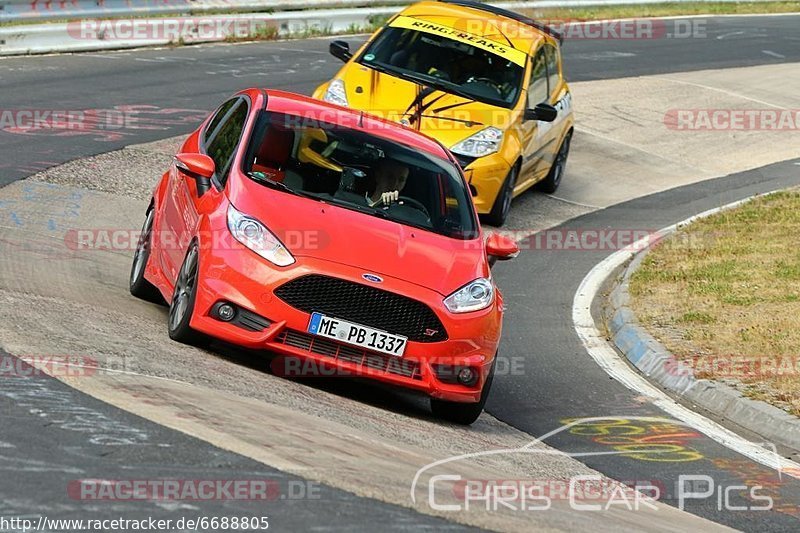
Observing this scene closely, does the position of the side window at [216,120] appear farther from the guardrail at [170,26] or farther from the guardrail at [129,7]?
the guardrail at [129,7]

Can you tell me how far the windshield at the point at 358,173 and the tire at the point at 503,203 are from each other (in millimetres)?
5407

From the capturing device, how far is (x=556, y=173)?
18.2m

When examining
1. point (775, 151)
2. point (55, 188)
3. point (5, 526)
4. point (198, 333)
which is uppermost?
point (5, 526)

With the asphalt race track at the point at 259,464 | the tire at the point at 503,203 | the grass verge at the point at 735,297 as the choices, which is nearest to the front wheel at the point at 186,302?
the asphalt race track at the point at 259,464

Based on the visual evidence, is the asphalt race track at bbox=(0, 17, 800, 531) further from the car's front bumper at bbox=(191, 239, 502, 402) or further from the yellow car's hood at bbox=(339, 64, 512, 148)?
the yellow car's hood at bbox=(339, 64, 512, 148)

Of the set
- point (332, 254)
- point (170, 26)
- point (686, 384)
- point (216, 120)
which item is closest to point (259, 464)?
point (332, 254)

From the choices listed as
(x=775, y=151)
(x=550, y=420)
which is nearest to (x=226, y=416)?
(x=550, y=420)

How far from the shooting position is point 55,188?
13.8 m

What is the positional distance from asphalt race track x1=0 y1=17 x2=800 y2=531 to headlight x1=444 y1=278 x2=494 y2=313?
0.95 m

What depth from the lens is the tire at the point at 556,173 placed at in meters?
18.0

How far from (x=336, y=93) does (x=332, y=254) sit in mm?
7158

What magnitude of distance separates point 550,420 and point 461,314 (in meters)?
1.33

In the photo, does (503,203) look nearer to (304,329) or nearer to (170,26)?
(304,329)

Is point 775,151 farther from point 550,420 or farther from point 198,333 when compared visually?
point 198,333
